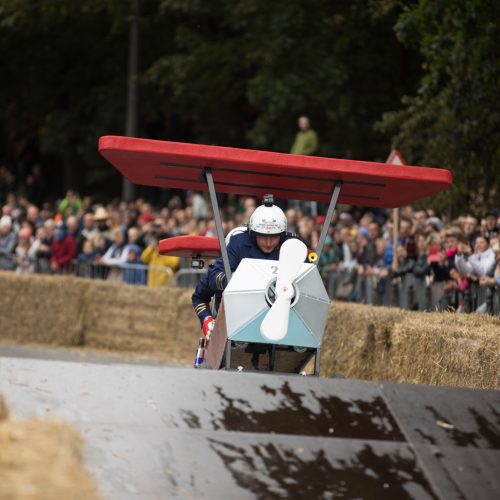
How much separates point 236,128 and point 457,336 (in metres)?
25.3

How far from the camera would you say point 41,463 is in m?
5.45

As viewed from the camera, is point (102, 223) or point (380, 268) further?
point (102, 223)

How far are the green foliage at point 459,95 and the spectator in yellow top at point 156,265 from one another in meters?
4.71

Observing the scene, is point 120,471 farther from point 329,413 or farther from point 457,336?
point 457,336

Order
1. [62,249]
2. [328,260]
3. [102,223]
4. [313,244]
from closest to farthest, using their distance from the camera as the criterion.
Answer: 1. [328,260]
2. [313,244]
3. [62,249]
4. [102,223]

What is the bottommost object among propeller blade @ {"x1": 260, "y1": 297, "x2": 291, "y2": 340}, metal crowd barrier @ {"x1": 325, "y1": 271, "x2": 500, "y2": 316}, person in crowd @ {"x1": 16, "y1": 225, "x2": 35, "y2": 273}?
person in crowd @ {"x1": 16, "y1": 225, "x2": 35, "y2": 273}

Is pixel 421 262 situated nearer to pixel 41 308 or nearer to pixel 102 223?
pixel 41 308

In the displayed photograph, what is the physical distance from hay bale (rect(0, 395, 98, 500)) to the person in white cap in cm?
2182

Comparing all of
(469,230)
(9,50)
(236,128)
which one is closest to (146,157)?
(469,230)

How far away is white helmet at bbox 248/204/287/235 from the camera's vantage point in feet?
37.2

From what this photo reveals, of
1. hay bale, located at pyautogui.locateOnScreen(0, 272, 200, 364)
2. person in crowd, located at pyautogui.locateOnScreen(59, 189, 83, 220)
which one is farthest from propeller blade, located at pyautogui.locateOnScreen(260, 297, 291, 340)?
person in crowd, located at pyautogui.locateOnScreen(59, 189, 83, 220)

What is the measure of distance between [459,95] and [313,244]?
137 inches

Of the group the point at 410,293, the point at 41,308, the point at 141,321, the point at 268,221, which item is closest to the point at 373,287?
the point at 410,293

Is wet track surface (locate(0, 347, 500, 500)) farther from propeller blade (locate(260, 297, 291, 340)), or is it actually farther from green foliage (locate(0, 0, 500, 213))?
green foliage (locate(0, 0, 500, 213))
